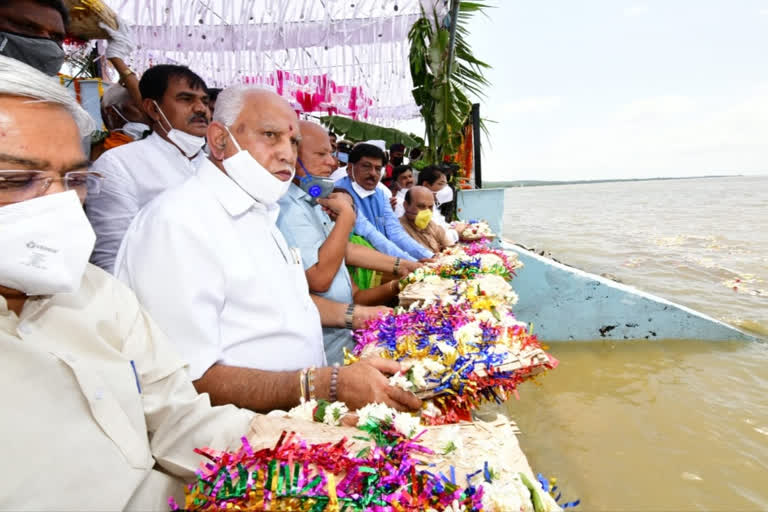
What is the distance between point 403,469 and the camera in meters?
1.10

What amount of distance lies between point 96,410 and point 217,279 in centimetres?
65

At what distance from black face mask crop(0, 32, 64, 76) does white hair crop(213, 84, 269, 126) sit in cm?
115

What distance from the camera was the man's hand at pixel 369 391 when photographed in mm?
1595

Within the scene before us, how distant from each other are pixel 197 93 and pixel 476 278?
250 cm

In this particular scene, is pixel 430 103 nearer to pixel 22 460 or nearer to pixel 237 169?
pixel 237 169

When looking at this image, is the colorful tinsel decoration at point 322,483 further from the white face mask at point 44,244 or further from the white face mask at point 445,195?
the white face mask at point 445,195

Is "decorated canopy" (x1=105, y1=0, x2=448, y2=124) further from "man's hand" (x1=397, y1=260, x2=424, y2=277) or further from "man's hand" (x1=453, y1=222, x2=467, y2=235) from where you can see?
"man's hand" (x1=397, y1=260, x2=424, y2=277)

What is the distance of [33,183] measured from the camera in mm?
1078

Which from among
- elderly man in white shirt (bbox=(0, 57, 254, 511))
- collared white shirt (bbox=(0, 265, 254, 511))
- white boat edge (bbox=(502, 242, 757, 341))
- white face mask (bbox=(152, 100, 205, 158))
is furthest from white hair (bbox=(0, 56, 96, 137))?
white boat edge (bbox=(502, 242, 757, 341))

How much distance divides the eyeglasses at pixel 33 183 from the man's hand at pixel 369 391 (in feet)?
3.42

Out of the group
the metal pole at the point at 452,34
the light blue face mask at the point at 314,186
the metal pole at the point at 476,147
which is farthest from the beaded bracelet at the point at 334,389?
the metal pole at the point at 476,147

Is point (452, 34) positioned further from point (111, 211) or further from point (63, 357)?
point (63, 357)

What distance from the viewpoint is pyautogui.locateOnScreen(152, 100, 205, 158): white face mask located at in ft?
10.4

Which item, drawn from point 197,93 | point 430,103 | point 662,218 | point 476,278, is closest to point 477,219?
point 430,103
